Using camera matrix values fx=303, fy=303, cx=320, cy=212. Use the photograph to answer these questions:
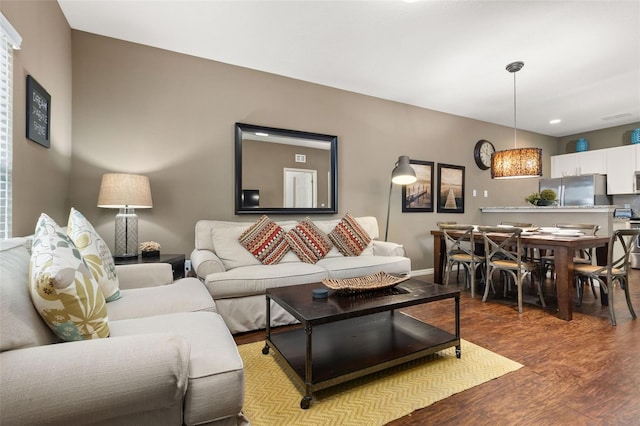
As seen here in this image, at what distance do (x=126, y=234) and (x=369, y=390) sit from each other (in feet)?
7.71

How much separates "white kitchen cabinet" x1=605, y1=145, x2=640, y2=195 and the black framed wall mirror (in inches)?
205

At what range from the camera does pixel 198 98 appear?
10.4ft

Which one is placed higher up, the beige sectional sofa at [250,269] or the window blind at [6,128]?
the window blind at [6,128]

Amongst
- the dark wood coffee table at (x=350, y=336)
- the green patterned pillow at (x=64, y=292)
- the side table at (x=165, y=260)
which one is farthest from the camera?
the side table at (x=165, y=260)

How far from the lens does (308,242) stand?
10.4 ft

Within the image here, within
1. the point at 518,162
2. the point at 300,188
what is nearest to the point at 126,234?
the point at 300,188

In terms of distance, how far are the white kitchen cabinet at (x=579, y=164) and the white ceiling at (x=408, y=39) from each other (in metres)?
1.78

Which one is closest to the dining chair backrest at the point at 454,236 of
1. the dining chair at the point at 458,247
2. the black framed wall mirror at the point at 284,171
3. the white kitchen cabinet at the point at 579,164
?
the dining chair at the point at 458,247

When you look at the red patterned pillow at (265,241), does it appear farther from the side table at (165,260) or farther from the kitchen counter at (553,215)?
the kitchen counter at (553,215)

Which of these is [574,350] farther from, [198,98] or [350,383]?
[198,98]

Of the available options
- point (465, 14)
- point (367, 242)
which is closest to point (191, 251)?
point (367, 242)

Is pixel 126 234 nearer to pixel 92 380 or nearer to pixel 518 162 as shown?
pixel 92 380

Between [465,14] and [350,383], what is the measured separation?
2846mm

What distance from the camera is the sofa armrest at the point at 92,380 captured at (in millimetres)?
745
